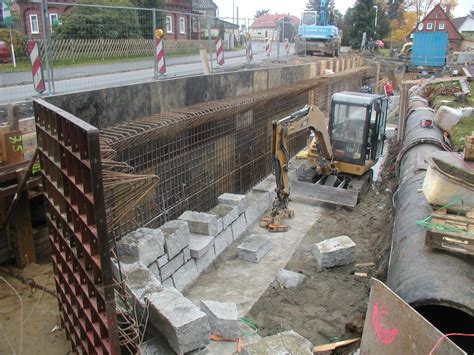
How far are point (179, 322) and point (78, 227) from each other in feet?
4.13

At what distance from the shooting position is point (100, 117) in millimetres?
5898

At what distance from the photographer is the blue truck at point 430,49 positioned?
29734 mm

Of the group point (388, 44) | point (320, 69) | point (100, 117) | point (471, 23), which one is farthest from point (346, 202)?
point (471, 23)

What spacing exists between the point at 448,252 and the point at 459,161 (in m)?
2.25

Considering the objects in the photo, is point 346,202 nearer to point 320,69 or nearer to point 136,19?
point 136,19

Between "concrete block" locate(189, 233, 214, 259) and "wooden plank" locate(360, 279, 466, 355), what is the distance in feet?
9.08

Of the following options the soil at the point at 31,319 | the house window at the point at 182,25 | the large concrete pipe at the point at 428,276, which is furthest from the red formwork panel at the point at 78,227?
the house window at the point at 182,25

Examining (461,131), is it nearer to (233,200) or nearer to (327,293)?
(233,200)

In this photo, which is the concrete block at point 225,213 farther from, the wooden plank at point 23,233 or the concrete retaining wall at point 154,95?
the wooden plank at point 23,233

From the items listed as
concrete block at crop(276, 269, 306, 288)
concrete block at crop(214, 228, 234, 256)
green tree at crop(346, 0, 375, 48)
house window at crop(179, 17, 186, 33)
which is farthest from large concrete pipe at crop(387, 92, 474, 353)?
green tree at crop(346, 0, 375, 48)

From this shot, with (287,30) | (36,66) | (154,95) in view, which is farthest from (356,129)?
(287,30)

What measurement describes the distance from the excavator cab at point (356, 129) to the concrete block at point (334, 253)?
347 cm

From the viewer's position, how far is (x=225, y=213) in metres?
7.12

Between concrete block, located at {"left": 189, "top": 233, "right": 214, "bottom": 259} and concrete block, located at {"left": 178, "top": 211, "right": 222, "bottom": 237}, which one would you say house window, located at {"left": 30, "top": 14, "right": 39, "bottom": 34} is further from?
concrete block, located at {"left": 189, "top": 233, "right": 214, "bottom": 259}
